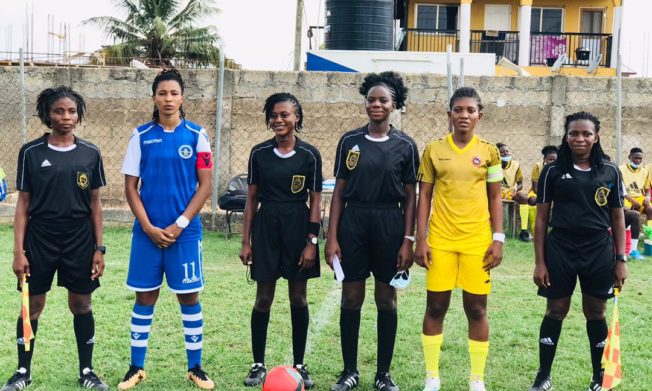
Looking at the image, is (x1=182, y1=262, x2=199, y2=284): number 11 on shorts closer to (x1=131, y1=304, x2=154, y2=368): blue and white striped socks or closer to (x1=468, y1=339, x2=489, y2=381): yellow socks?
(x1=131, y1=304, x2=154, y2=368): blue and white striped socks

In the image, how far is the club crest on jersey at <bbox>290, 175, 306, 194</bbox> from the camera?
5.19m

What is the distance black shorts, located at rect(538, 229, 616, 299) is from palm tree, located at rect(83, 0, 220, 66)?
3696cm

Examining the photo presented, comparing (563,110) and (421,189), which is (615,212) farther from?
(563,110)

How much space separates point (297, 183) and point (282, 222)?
0.93ft

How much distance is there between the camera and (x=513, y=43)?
2803 centimetres

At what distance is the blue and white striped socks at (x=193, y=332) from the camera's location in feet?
16.8

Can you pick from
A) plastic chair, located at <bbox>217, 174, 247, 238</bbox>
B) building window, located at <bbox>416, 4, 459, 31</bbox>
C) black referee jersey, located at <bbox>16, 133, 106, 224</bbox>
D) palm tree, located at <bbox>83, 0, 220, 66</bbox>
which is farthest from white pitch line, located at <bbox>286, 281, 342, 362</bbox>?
palm tree, located at <bbox>83, 0, 220, 66</bbox>

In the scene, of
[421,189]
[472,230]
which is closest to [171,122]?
[421,189]

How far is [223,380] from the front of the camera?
17.0 feet

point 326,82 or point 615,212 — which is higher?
point 326,82

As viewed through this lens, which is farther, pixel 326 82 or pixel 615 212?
pixel 326 82

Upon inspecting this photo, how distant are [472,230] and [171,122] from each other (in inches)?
81.2

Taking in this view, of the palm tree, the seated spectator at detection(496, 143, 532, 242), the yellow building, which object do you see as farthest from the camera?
the palm tree

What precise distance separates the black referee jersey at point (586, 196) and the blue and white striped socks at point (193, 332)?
2.46 meters
